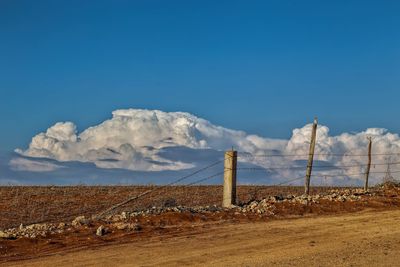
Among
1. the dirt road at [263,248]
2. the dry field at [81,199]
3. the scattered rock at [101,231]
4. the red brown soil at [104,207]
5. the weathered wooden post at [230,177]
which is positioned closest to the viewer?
the dirt road at [263,248]

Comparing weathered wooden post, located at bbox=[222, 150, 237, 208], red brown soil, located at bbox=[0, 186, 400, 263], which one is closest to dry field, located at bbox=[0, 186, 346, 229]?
red brown soil, located at bbox=[0, 186, 400, 263]

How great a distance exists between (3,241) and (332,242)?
8.86 m

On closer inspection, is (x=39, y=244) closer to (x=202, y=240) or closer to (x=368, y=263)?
(x=202, y=240)

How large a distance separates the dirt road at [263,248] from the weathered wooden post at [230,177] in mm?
3403

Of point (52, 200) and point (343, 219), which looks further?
point (52, 200)

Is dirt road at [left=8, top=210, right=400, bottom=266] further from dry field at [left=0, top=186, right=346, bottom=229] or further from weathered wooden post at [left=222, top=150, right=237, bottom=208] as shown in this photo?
dry field at [left=0, top=186, right=346, bottom=229]

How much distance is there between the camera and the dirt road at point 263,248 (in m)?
15.2

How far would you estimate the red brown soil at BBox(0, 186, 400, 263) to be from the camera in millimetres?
17828

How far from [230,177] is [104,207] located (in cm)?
1063

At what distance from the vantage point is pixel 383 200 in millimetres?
25828

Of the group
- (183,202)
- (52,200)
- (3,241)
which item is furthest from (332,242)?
(52,200)

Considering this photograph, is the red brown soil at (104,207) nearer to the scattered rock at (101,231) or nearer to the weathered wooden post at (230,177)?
the scattered rock at (101,231)

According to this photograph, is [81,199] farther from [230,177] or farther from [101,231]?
[101,231]

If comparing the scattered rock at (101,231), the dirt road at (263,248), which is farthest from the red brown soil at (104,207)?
the dirt road at (263,248)
